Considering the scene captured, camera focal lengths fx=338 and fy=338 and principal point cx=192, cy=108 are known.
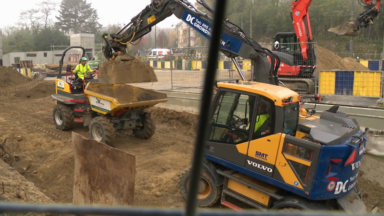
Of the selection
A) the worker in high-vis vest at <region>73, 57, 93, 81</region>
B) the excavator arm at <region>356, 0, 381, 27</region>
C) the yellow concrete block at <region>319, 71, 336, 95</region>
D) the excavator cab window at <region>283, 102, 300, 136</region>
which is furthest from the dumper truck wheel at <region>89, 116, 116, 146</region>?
the excavator arm at <region>356, 0, 381, 27</region>

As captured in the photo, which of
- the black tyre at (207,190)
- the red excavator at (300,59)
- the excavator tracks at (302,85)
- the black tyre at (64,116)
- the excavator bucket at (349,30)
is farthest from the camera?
the red excavator at (300,59)

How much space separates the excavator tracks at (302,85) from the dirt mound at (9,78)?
17092 millimetres

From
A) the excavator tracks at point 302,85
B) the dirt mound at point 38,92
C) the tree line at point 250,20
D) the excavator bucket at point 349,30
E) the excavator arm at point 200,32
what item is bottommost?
the dirt mound at point 38,92

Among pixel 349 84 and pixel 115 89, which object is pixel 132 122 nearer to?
pixel 115 89

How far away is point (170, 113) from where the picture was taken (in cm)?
1226

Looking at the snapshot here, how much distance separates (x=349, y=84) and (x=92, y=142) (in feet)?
24.8

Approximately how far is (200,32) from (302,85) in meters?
5.57

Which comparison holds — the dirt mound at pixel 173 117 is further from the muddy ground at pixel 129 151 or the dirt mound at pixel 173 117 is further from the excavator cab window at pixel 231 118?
the excavator cab window at pixel 231 118

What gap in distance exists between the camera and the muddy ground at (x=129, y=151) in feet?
20.2

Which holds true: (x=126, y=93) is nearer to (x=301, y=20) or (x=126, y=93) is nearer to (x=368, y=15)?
(x=301, y=20)

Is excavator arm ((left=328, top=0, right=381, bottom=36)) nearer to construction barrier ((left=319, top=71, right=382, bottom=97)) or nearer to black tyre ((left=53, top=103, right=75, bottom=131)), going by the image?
construction barrier ((left=319, top=71, right=382, bottom=97))

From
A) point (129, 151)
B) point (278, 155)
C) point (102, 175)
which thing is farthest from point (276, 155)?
point (129, 151)

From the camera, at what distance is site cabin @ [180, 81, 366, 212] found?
4.18 metres

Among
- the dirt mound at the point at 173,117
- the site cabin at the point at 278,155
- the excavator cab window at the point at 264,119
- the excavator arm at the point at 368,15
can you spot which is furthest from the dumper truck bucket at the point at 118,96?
the excavator arm at the point at 368,15
